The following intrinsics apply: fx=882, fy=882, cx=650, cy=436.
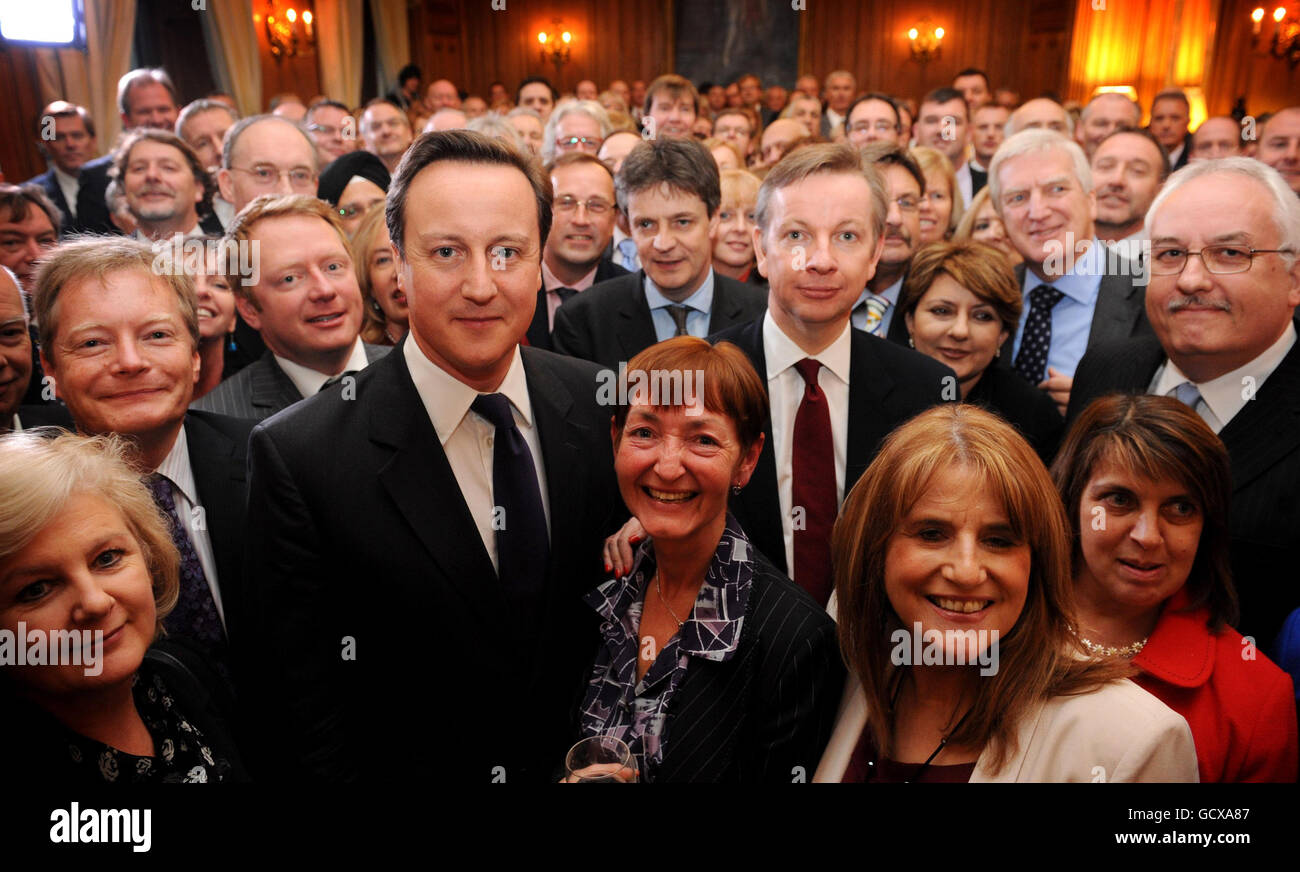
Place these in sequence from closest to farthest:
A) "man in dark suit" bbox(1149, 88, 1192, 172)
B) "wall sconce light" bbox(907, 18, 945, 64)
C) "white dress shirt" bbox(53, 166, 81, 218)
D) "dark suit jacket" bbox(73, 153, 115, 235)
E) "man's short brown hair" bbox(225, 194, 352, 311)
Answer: "man's short brown hair" bbox(225, 194, 352, 311)
"dark suit jacket" bbox(73, 153, 115, 235)
"white dress shirt" bbox(53, 166, 81, 218)
"man in dark suit" bbox(1149, 88, 1192, 172)
"wall sconce light" bbox(907, 18, 945, 64)

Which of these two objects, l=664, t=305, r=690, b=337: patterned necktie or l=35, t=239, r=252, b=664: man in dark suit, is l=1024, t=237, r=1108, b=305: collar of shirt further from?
l=35, t=239, r=252, b=664: man in dark suit

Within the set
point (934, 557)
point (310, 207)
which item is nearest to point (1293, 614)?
point (934, 557)

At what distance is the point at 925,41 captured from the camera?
16656mm

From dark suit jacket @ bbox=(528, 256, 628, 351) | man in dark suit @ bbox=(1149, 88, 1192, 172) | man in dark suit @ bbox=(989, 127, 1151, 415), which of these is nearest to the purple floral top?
dark suit jacket @ bbox=(528, 256, 628, 351)

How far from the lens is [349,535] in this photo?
5.70ft

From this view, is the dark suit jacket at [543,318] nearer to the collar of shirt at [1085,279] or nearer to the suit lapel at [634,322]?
the suit lapel at [634,322]

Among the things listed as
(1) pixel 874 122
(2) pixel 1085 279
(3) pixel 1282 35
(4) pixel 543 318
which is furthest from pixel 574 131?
(3) pixel 1282 35

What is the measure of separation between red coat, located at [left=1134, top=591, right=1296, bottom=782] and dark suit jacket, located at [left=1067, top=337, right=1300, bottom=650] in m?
0.36

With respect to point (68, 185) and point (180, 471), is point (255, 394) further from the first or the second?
point (68, 185)

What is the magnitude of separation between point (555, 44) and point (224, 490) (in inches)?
671

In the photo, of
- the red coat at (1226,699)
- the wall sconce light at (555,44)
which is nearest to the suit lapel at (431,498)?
the red coat at (1226,699)

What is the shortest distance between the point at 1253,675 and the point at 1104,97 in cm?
541

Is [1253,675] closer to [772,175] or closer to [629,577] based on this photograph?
[629,577]

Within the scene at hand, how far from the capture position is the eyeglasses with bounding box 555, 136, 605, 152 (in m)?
6.00
